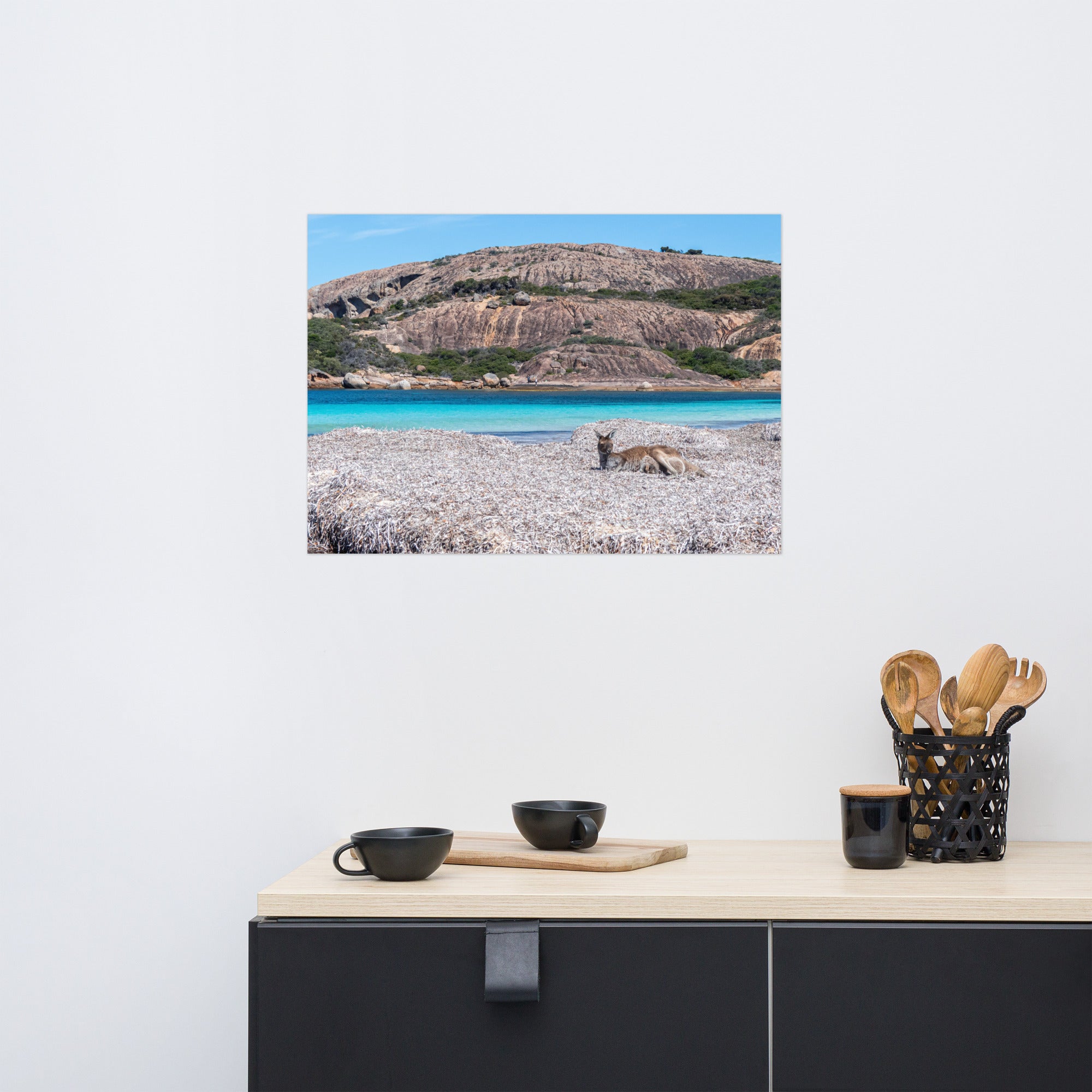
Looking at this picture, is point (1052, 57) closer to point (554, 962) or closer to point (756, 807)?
point (756, 807)

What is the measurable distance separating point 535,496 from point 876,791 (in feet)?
2.29

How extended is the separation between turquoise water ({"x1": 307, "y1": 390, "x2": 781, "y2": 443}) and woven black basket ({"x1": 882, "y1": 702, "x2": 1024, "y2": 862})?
0.60 m

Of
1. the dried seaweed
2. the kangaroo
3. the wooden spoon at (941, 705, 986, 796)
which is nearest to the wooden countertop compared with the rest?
the wooden spoon at (941, 705, 986, 796)

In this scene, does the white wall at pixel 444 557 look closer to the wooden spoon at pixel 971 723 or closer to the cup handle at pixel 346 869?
the wooden spoon at pixel 971 723

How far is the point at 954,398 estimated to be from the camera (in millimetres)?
1639

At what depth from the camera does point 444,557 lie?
1.65 meters

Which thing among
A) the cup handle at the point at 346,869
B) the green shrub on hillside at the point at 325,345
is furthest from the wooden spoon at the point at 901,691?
the green shrub on hillside at the point at 325,345

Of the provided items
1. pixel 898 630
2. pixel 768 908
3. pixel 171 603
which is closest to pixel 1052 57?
pixel 898 630

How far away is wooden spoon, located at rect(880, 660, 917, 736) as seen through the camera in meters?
1.49

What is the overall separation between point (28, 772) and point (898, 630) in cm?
146

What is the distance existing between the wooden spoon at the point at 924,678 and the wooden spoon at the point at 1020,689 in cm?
9

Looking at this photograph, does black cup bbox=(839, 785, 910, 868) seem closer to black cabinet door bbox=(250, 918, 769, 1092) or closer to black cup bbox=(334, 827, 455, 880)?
black cabinet door bbox=(250, 918, 769, 1092)

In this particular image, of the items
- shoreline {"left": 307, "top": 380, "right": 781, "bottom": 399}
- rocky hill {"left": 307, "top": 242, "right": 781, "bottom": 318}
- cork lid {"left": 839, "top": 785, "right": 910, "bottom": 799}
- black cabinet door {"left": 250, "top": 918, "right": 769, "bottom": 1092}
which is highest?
rocky hill {"left": 307, "top": 242, "right": 781, "bottom": 318}

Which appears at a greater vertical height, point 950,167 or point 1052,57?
point 1052,57
